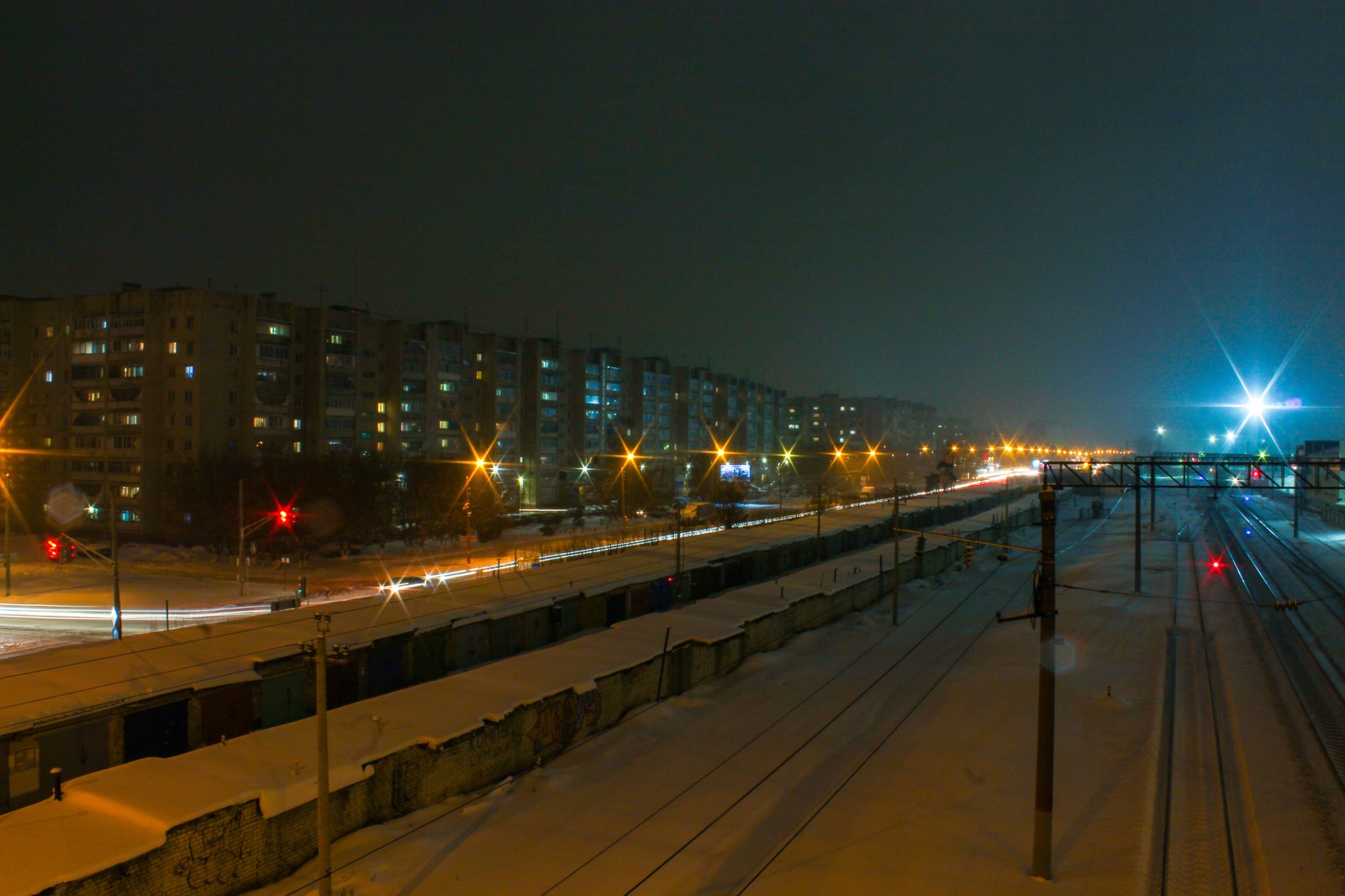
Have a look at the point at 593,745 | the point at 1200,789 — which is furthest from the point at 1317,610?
the point at 593,745

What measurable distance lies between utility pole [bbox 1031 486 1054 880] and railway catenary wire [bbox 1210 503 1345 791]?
6321 millimetres

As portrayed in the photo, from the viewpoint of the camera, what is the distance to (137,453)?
41.9m

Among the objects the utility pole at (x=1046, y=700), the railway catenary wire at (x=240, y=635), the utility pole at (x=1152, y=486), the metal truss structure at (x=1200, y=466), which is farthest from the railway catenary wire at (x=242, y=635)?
the utility pole at (x=1152, y=486)

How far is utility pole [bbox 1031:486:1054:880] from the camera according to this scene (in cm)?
848

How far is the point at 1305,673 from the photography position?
1830 cm

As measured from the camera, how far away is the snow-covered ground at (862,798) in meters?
9.29

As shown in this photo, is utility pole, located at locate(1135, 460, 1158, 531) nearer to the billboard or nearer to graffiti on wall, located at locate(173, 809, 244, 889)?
graffiti on wall, located at locate(173, 809, 244, 889)

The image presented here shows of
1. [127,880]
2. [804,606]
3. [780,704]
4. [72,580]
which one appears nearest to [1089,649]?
[804,606]

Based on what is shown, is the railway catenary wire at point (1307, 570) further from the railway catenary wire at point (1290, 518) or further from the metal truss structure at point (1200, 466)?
the metal truss structure at point (1200, 466)

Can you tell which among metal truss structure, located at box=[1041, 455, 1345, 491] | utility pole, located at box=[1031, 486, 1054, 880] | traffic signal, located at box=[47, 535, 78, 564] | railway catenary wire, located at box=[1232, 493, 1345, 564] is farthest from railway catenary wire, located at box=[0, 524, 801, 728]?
railway catenary wire, located at box=[1232, 493, 1345, 564]

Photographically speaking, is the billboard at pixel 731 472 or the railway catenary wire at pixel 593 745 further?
the billboard at pixel 731 472

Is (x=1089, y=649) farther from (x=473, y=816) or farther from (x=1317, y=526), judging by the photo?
(x=1317, y=526)

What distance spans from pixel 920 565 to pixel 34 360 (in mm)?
52189

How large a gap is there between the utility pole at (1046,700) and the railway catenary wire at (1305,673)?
632cm
